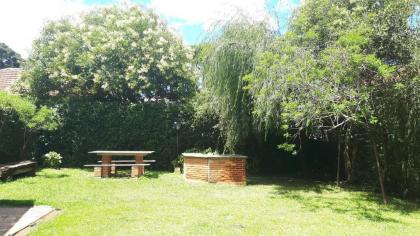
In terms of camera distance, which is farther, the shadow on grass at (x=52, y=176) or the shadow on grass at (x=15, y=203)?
the shadow on grass at (x=52, y=176)

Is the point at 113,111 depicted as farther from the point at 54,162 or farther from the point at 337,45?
the point at 337,45

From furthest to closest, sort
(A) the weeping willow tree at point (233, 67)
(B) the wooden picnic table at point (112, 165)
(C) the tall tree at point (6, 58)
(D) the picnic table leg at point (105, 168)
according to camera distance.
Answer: (C) the tall tree at point (6, 58) → (D) the picnic table leg at point (105, 168) → (B) the wooden picnic table at point (112, 165) → (A) the weeping willow tree at point (233, 67)

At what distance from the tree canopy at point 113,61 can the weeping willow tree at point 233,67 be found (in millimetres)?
3846

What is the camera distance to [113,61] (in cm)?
1471

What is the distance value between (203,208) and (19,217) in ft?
10.6

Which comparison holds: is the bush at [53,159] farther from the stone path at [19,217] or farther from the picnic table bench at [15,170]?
the stone path at [19,217]

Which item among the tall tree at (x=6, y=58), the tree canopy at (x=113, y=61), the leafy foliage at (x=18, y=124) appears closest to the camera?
the leafy foliage at (x=18, y=124)

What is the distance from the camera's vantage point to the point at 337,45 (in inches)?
323

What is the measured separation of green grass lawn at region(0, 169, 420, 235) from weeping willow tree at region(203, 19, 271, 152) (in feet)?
6.36

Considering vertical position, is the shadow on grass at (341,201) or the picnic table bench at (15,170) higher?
the picnic table bench at (15,170)

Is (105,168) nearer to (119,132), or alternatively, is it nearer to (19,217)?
(119,132)

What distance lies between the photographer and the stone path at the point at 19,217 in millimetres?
5488

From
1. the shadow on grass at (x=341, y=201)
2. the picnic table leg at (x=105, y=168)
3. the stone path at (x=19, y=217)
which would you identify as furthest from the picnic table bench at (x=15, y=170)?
the shadow on grass at (x=341, y=201)

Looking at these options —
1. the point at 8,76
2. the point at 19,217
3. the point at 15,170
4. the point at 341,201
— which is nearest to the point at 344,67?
the point at 341,201
